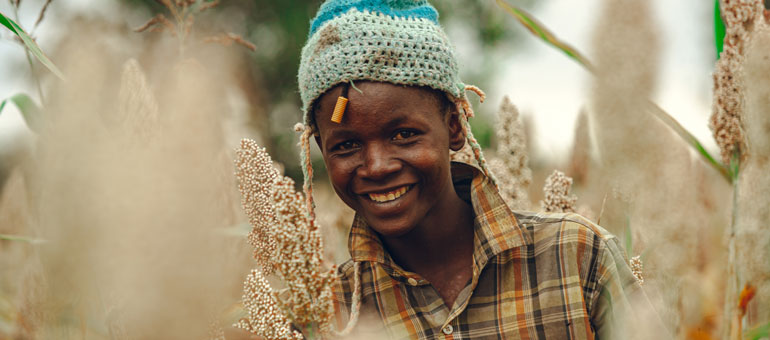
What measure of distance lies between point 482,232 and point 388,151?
0.42 m

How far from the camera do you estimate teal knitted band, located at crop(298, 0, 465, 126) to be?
1.69 metres

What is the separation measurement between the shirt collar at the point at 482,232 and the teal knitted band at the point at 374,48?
13.8 inches

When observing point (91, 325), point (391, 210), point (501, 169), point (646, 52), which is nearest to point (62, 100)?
point (646, 52)

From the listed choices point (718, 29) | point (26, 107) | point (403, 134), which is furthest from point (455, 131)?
point (26, 107)

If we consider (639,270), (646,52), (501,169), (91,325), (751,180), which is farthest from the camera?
(501,169)

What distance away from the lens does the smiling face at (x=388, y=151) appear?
168 centimetres

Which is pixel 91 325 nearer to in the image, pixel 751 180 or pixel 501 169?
pixel 751 180

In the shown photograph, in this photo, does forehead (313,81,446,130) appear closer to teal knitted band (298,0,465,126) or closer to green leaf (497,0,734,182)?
teal knitted band (298,0,465,126)

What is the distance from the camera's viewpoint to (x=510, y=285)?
1.87 m

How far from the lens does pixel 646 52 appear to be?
623 millimetres

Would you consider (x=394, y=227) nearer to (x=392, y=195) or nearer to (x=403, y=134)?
(x=392, y=195)

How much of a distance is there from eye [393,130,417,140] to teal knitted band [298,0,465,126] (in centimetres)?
13

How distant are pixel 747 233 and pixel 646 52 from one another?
0.78 m

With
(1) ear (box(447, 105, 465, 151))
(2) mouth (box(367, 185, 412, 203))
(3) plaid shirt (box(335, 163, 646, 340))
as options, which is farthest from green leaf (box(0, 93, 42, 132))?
(1) ear (box(447, 105, 465, 151))
